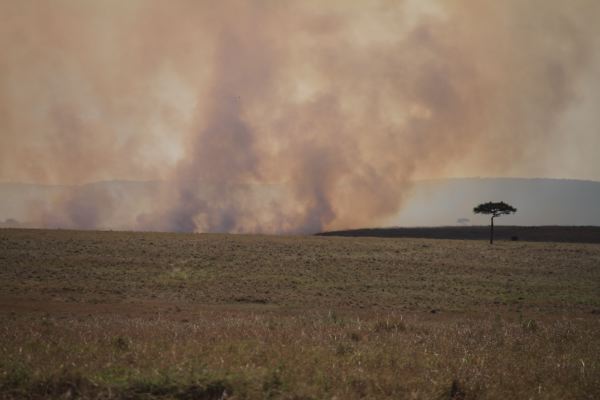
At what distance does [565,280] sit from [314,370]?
137 feet

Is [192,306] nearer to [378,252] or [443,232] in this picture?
[378,252]

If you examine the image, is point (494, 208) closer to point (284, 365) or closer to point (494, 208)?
point (494, 208)

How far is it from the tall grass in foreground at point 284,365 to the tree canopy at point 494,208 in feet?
259

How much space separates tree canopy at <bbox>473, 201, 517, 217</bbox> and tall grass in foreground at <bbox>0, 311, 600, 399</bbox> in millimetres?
78995

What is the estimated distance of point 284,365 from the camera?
8.78 m

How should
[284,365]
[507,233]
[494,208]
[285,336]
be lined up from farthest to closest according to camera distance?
[507,233] → [494,208] → [285,336] → [284,365]

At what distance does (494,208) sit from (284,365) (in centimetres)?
8639

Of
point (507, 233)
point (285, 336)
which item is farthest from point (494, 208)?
point (285, 336)

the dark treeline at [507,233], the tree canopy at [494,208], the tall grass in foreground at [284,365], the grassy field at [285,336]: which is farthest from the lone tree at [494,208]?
the tall grass in foreground at [284,365]

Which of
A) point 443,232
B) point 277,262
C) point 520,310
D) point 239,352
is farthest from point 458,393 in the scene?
point 443,232

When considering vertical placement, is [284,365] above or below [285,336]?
above

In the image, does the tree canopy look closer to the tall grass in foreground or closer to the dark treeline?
the dark treeline

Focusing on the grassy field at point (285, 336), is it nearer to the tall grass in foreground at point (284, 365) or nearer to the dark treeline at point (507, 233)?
the tall grass in foreground at point (284, 365)

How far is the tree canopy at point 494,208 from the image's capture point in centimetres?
8725
